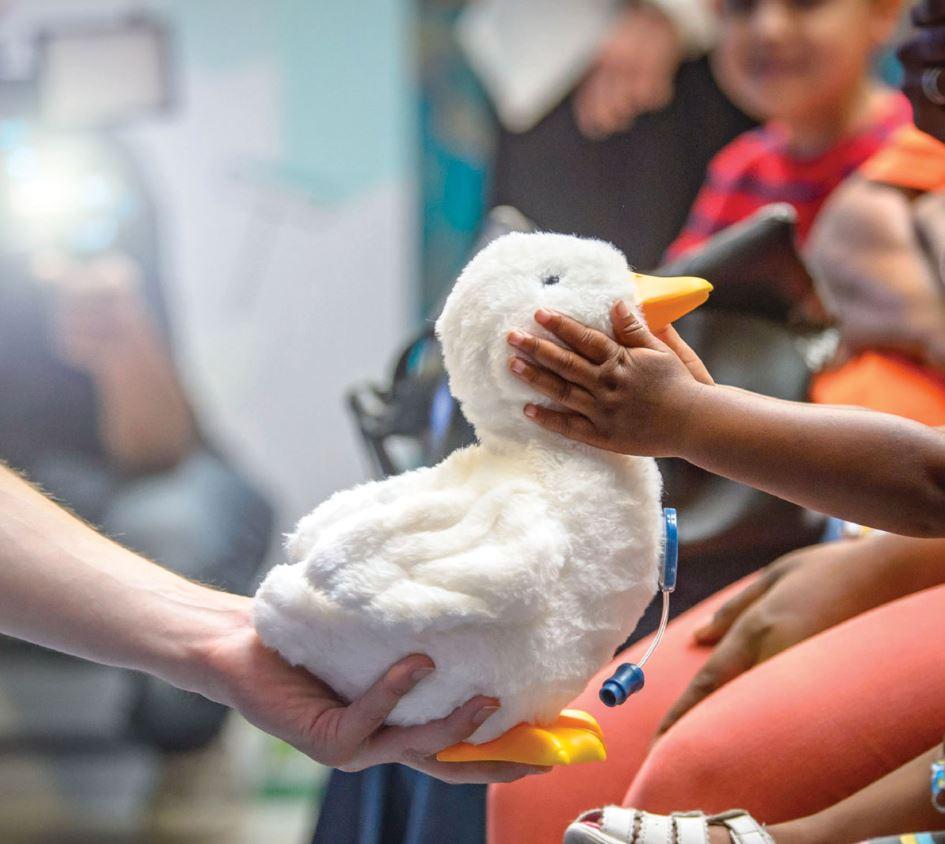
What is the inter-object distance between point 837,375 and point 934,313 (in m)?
0.12

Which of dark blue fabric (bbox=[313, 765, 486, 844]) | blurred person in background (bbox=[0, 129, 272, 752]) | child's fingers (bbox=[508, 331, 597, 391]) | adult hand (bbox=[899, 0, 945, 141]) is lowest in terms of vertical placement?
blurred person in background (bbox=[0, 129, 272, 752])

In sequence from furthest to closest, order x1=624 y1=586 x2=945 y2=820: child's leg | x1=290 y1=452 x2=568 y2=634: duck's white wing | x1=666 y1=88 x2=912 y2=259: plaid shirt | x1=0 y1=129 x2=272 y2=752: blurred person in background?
x1=0 y1=129 x2=272 y2=752: blurred person in background
x1=666 y1=88 x2=912 y2=259: plaid shirt
x1=624 y1=586 x2=945 y2=820: child's leg
x1=290 y1=452 x2=568 y2=634: duck's white wing

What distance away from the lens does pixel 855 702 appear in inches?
24.3

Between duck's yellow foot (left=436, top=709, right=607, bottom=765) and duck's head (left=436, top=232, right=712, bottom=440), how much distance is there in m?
0.15

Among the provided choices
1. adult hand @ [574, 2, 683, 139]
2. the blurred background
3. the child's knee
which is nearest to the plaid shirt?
the blurred background

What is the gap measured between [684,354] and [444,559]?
18 centimetres

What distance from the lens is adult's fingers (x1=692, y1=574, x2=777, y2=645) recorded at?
76cm

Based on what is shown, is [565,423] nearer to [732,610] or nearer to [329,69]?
[732,610]

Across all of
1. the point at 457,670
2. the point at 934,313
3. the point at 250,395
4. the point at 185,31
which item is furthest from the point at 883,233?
the point at 185,31

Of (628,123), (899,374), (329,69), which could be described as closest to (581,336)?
(899,374)

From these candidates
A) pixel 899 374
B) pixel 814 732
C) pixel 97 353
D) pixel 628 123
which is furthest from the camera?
pixel 97 353

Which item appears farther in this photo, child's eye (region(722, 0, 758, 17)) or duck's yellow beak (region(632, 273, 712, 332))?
child's eye (region(722, 0, 758, 17))

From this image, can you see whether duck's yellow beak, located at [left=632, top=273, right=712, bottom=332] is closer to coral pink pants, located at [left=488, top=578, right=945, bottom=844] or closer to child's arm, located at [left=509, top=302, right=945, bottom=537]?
child's arm, located at [left=509, top=302, right=945, bottom=537]

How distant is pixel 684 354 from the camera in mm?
572
